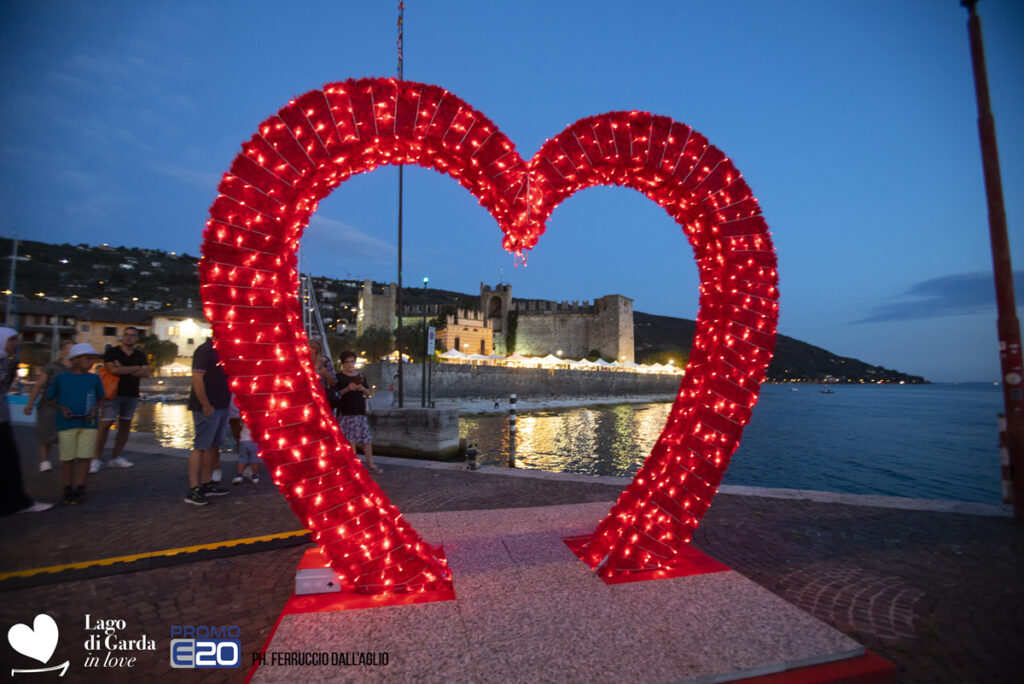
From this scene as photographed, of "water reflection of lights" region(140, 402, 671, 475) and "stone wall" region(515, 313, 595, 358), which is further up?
"stone wall" region(515, 313, 595, 358)

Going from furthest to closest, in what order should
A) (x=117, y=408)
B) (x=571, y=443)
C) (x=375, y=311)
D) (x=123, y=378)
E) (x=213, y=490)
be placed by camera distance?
1. (x=375, y=311)
2. (x=571, y=443)
3. (x=117, y=408)
4. (x=123, y=378)
5. (x=213, y=490)

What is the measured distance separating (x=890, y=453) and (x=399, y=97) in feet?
73.1

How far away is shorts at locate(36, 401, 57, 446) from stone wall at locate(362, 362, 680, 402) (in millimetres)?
23602

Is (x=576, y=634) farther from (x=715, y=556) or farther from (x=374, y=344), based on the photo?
(x=374, y=344)

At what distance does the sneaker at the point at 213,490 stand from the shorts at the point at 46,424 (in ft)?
8.18

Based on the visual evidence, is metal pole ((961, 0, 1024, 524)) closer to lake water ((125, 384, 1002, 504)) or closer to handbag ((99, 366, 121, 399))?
lake water ((125, 384, 1002, 504))

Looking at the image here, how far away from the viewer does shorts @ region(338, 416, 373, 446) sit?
6.20 metres

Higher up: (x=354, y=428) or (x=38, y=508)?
(x=354, y=428)

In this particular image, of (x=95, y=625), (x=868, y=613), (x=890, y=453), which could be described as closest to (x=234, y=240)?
(x=95, y=625)

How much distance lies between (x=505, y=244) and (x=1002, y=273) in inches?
211

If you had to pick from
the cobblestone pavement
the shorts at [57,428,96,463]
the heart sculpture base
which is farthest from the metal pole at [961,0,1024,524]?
the shorts at [57,428,96,463]

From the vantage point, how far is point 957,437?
23172 mm

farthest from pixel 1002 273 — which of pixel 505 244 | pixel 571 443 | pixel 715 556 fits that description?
pixel 571 443

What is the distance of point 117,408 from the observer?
6.61 metres
